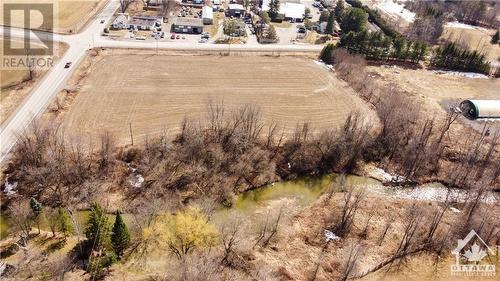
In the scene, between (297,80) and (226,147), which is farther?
(297,80)

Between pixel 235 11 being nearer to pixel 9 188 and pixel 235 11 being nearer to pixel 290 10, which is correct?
pixel 290 10

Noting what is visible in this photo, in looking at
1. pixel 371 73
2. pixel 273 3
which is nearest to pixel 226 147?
pixel 371 73

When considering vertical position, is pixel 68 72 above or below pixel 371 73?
below

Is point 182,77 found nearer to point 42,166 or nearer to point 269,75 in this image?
point 269,75

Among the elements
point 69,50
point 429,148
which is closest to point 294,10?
point 69,50

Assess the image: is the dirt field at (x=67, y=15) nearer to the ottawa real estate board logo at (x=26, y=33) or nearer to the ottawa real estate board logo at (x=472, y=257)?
the ottawa real estate board logo at (x=26, y=33)

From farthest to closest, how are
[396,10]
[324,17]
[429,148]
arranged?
1. [396,10]
2. [324,17]
3. [429,148]
